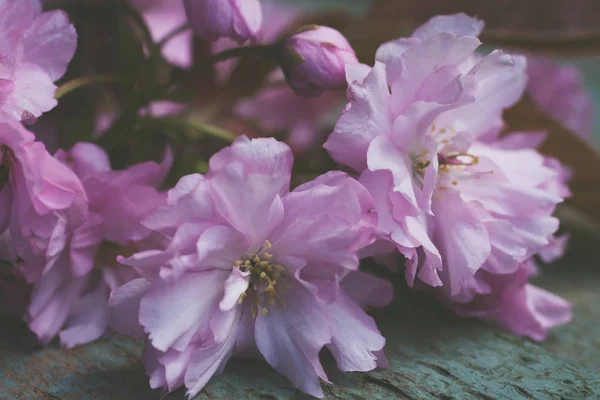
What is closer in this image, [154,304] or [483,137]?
[154,304]

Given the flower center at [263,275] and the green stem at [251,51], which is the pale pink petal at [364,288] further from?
the green stem at [251,51]

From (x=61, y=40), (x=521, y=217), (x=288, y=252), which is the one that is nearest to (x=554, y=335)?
(x=521, y=217)

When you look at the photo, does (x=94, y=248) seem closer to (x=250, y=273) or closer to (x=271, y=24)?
(x=250, y=273)

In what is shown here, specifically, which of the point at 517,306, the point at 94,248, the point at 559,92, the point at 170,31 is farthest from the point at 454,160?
the point at 559,92

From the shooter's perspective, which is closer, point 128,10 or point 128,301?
point 128,301

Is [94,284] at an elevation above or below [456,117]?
below

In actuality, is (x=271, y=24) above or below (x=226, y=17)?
below

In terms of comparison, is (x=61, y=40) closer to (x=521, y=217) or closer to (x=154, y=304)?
(x=154, y=304)
